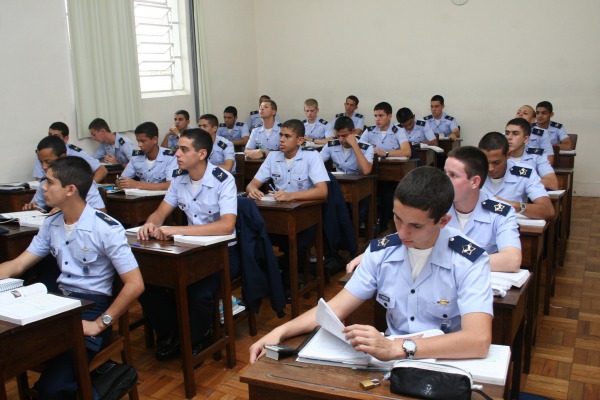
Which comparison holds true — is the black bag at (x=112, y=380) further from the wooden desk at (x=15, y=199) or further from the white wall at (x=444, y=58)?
the white wall at (x=444, y=58)

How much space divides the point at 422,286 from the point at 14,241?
7.35 ft

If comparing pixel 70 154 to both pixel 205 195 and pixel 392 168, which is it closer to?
pixel 205 195

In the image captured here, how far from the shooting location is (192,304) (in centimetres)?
263

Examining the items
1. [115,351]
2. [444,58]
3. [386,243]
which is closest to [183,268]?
[115,351]

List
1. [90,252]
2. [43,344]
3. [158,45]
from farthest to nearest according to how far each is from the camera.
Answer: [158,45], [90,252], [43,344]

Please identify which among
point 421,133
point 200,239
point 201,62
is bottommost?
point 200,239

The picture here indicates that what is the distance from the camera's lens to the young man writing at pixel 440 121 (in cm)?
747

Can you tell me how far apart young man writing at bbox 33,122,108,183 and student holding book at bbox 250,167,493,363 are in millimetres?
3633

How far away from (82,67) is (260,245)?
4.04m

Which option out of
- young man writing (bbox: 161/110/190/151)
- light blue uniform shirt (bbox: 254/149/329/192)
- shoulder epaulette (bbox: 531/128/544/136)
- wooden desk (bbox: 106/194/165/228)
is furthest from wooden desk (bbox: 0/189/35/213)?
shoulder epaulette (bbox: 531/128/544/136)

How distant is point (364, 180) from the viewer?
4.35 metres

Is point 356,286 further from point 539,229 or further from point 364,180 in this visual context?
point 364,180

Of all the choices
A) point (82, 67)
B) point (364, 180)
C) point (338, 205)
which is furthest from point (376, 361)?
point (82, 67)

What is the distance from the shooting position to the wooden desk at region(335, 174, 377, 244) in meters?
4.17
